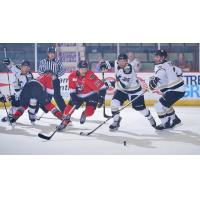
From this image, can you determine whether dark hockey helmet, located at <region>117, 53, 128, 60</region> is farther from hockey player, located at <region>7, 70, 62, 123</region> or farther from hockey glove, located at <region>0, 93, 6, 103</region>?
hockey glove, located at <region>0, 93, 6, 103</region>

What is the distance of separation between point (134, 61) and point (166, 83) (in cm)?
39

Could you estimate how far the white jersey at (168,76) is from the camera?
3078 mm

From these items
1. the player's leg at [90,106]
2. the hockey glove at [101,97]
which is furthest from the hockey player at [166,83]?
the player's leg at [90,106]

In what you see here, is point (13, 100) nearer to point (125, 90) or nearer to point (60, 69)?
point (60, 69)

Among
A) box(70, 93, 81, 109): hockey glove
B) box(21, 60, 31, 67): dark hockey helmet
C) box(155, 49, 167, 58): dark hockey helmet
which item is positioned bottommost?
box(70, 93, 81, 109): hockey glove

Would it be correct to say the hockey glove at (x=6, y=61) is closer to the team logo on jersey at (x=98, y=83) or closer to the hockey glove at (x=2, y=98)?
the hockey glove at (x=2, y=98)

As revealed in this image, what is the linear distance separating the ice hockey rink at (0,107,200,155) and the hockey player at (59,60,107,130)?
0.07 metres

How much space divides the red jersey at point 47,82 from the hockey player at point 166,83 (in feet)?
3.27

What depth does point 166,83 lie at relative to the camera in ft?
10.1

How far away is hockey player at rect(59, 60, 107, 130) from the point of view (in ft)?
10.1

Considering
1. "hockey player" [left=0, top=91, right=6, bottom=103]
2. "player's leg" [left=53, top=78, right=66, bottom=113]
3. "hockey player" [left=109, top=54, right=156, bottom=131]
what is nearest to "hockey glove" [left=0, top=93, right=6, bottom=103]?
"hockey player" [left=0, top=91, right=6, bottom=103]
